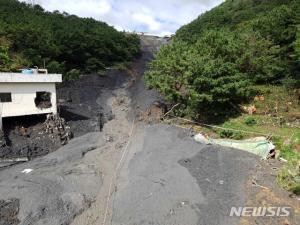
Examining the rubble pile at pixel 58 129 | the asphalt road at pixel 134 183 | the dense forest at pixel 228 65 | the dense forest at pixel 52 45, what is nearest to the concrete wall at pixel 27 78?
the rubble pile at pixel 58 129

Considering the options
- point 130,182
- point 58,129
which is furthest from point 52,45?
point 130,182

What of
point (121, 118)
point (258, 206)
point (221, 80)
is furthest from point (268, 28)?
point (258, 206)

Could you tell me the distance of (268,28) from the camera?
33594 millimetres

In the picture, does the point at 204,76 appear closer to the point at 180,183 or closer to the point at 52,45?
the point at 180,183

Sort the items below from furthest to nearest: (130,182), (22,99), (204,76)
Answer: (204,76)
(22,99)
(130,182)

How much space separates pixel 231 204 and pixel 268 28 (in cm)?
2388

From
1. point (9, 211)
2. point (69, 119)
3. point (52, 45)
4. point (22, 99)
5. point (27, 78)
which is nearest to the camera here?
point (9, 211)

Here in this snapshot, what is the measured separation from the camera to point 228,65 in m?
26.5

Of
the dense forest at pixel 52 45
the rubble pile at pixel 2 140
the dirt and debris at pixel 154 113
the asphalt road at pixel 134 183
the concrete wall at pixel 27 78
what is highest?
the dense forest at pixel 52 45

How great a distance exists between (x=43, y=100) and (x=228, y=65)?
14.5 m

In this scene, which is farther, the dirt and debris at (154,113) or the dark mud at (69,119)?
the dirt and debris at (154,113)

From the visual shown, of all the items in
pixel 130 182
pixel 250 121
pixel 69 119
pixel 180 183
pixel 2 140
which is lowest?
pixel 130 182

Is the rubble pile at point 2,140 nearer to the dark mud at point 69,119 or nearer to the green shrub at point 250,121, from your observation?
the dark mud at point 69,119

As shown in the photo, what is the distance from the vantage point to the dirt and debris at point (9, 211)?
14.0 meters
